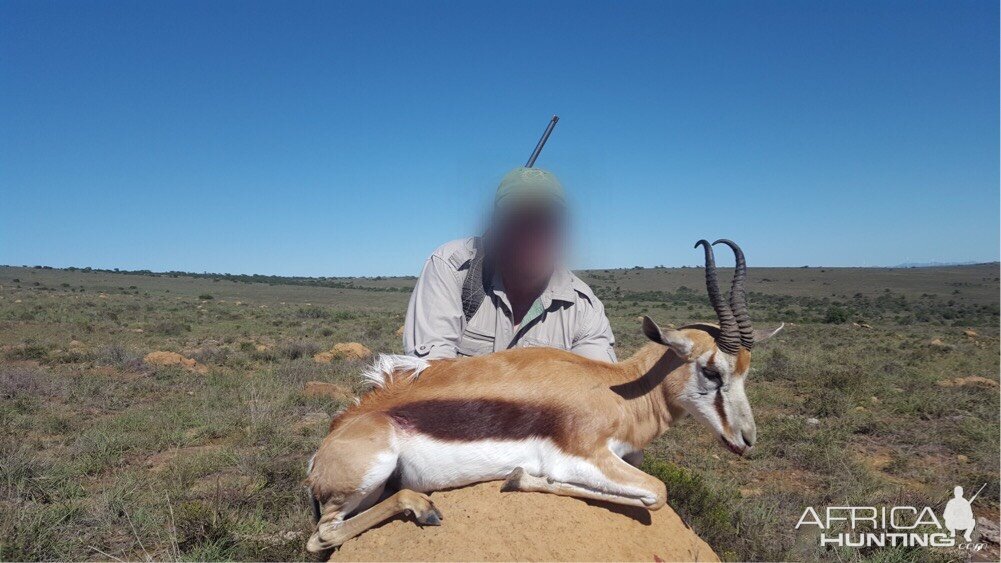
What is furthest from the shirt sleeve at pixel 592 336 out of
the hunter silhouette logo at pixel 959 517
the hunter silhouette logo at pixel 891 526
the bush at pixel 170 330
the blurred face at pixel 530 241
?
the bush at pixel 170 330

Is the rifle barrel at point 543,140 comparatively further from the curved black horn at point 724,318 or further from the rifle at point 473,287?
the curved black horn at point 724,318

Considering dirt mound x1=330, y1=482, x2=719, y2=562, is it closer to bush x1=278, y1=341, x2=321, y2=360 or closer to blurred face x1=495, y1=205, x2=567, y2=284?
blurred face x1=495, y1=205, x2=567, y2=284

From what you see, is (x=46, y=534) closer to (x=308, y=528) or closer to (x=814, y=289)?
(x=308, y=528)

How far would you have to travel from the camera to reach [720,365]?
3789 mm

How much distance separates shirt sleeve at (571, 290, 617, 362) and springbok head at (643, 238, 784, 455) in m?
1.57

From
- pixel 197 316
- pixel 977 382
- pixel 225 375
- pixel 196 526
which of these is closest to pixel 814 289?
pixel 977 382

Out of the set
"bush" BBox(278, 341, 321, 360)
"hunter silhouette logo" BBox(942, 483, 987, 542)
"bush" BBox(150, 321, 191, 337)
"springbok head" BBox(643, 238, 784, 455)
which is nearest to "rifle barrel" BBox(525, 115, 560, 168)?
"springbok head" BBox(643, 238, 784, 455)

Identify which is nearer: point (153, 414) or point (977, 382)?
point (153, 414)

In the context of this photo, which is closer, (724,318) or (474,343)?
(724,318)

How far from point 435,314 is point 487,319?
0.59 metres

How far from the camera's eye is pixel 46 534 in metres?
5.42

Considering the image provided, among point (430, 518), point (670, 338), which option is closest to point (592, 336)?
point (670, 338)

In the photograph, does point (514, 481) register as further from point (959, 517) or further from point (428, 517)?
point (959, 517)

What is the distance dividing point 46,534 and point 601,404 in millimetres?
5644
